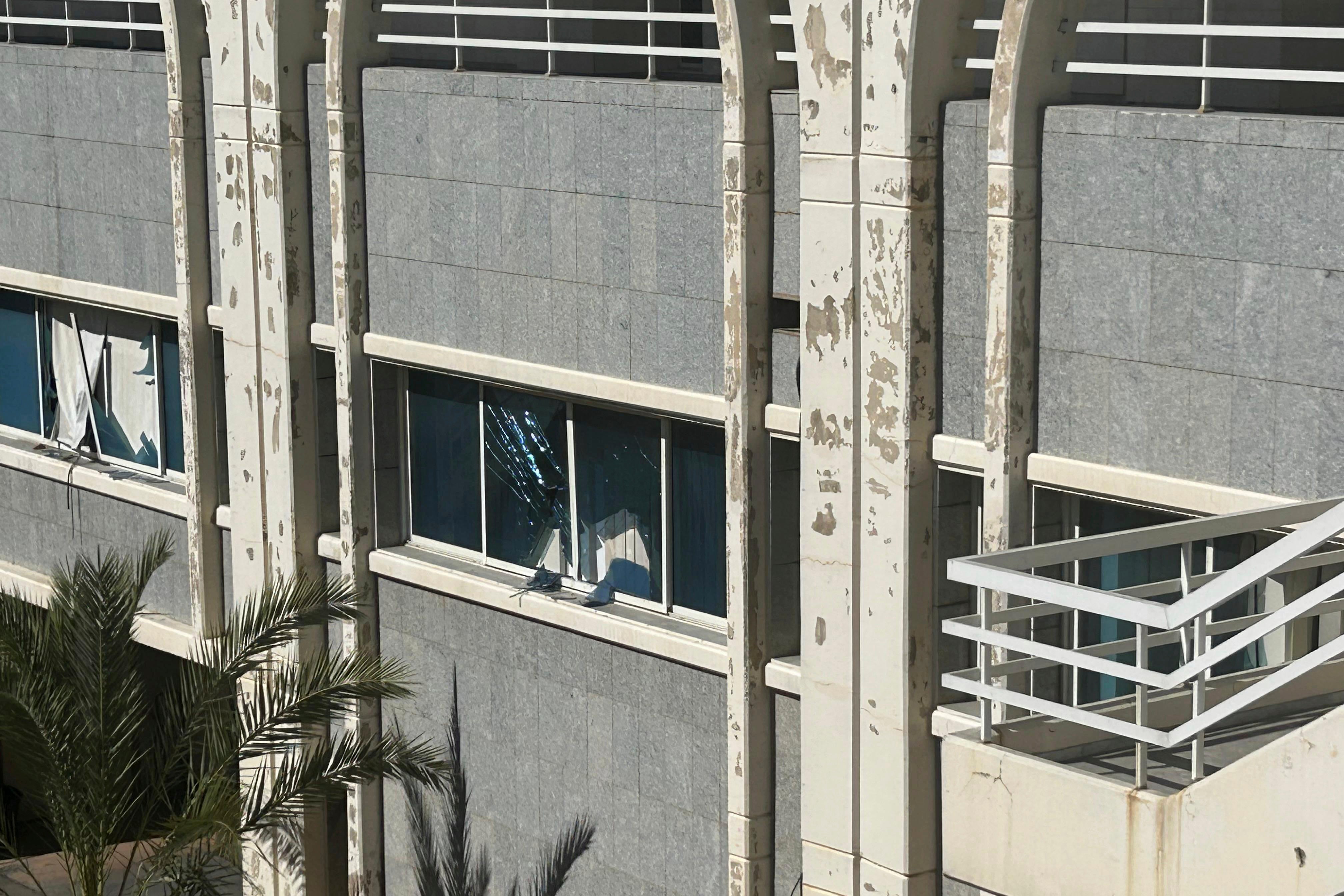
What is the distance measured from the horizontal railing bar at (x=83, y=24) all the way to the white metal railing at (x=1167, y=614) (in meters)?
10.3

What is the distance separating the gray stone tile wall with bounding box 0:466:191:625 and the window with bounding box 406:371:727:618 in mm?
3507

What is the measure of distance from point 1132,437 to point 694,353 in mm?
3507

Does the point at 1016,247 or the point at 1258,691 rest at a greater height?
the point at 1016,247

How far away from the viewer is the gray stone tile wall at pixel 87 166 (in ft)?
60.5

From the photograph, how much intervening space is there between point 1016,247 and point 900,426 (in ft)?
4.45

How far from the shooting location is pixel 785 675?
13312mm

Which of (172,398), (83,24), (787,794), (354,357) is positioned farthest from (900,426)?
(83,24)

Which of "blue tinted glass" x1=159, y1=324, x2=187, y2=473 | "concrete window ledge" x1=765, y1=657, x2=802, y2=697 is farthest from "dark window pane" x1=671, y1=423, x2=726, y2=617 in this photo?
"blue tinted glass" x1=159, y1=324, x2=187, y2=473

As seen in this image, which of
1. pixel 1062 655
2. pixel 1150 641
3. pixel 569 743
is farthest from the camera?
pixel 569 743

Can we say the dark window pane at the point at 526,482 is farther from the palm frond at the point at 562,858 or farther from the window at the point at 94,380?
the window at the point at 94,380

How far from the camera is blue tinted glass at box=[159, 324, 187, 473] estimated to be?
18.9 meters

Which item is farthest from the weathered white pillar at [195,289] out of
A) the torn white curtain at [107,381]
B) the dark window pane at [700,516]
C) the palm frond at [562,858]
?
the dark window pane at [700,516]

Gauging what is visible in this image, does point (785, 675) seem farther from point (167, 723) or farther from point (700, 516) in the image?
point (167, 723)

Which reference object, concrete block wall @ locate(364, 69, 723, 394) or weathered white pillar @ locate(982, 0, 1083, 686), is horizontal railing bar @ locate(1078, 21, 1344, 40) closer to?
weathered white pillar @ locate(982, 0, 1083, 686)
